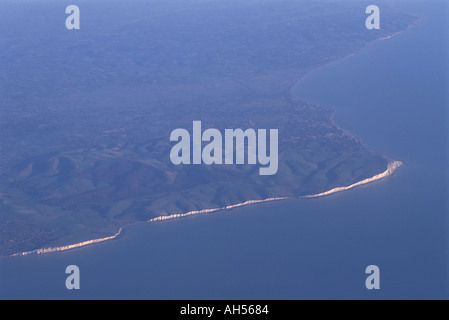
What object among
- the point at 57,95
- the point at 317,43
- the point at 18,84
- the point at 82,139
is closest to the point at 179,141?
the point at 82,139

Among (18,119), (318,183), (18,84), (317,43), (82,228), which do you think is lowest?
(82,228)

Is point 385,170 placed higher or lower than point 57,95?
lower

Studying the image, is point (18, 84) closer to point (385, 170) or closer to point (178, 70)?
point (178, 70)

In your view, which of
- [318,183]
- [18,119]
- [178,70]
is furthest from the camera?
[178,70]
